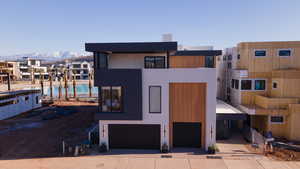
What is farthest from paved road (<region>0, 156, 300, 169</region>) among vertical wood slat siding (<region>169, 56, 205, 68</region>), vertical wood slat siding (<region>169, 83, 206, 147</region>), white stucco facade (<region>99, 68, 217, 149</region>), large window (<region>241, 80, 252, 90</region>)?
large window (<region>241, 80, 252, 90</region>)

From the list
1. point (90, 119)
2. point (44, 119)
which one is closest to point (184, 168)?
point (90, 119)

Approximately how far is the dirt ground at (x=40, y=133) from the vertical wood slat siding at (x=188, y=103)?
8124mm

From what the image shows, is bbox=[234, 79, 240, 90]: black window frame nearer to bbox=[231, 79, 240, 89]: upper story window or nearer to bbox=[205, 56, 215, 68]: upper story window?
bbox=[231, 79, 240, 89]: upper story window

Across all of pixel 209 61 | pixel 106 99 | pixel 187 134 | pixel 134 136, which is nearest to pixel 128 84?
pixel 106 99

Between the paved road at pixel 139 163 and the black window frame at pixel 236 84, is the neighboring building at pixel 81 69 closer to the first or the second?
the black window frame at pixel 236 84

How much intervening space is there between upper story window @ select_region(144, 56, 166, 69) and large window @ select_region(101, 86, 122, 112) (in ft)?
10.3

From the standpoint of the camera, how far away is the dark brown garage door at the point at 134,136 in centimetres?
1247

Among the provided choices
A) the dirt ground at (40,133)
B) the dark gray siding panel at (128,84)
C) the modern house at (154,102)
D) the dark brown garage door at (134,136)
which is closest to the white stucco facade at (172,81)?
the modern house at (154,102)

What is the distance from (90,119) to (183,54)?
13798 millimetres

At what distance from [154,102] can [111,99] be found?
2.94 meters

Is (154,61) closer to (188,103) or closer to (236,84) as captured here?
(188,103)

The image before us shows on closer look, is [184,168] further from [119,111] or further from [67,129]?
[67,129]

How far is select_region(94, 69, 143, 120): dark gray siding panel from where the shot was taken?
1142 centimetres

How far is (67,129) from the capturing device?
17.1 meters
